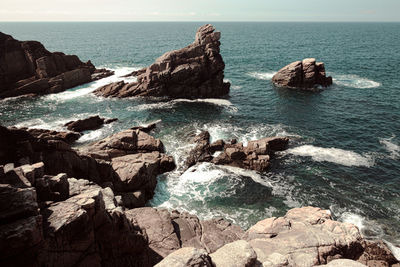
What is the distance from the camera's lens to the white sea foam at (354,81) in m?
70.5

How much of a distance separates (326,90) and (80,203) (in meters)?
69.0

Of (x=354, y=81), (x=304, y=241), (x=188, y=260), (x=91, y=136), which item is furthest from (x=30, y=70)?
(x=354, y=81)

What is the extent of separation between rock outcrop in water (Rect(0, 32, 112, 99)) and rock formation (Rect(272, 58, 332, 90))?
59820mm

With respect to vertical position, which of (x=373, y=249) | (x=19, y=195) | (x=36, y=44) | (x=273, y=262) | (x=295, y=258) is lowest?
(x=373, y=249)

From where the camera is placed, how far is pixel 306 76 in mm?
69500

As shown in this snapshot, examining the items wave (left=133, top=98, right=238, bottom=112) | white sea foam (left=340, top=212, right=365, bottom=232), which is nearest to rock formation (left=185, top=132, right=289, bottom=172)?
white sea foam (left=340, top=212, right=365, bottom=232)

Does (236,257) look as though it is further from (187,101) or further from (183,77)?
(183,77)

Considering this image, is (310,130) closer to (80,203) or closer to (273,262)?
(273,262)

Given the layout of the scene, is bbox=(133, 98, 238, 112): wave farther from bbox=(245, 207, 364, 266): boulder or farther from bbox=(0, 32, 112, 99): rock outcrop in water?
bbox=(245, 207, 364, 266): boulder

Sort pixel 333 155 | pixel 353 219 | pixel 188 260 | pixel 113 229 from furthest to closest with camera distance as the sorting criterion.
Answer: pixel 333 155 → pixel 353 219 → pixel 113 229 → pixel 188 260

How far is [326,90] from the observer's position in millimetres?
67562

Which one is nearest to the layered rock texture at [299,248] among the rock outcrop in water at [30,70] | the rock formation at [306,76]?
the rock formation at [306,76]

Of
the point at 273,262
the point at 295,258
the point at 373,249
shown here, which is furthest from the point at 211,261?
the point at 373,249

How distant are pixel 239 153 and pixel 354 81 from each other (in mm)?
57519
